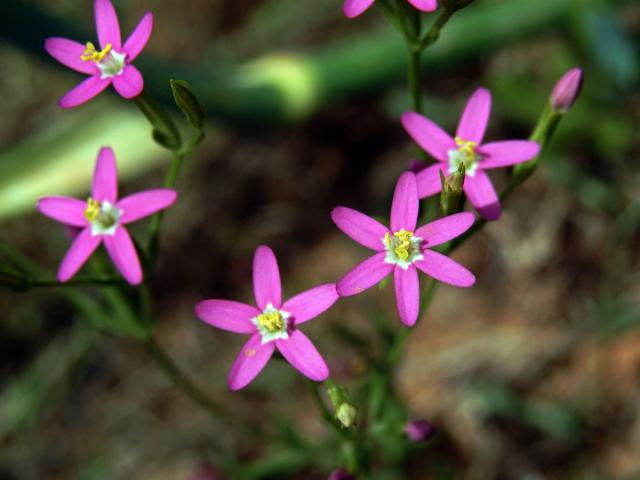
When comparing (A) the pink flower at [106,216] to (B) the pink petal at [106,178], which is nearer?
(A) the pink flower at [106,216]

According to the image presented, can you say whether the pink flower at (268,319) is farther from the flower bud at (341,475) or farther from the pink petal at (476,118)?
the pink petal at (476,118)

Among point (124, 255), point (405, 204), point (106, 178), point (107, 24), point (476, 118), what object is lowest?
point (405, 204)

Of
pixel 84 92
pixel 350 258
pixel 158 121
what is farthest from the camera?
pixel 350 258

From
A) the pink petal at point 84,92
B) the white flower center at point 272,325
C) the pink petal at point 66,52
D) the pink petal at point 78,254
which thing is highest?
the pink petal at point 66,52

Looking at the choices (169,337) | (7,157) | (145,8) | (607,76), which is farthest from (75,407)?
(607,76)

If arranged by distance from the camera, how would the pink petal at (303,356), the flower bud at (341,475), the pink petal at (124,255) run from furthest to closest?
the flower bud at (341,475)
the pink petal at (124,255)
the pink petal at (303,356)

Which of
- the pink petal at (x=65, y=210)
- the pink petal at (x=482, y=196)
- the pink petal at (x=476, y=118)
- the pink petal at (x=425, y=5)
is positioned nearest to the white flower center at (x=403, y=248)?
the pink petal at (x=482, y=196)

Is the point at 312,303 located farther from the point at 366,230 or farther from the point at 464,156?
the point at 464,156

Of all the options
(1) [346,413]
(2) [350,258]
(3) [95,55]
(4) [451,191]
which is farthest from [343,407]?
(2) [350,258]

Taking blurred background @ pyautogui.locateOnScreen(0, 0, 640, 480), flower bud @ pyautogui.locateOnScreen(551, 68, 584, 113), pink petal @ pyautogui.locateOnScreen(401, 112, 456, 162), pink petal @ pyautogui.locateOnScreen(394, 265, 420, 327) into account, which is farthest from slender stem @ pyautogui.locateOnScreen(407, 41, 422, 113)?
blurred background @ pyautogui.locateOnScreen(0, 0, 640, 480)
